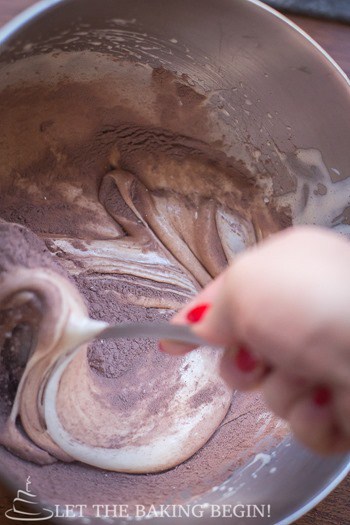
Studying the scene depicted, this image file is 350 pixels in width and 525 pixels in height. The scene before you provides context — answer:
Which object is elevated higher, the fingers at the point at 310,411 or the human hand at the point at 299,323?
the human hand at the point at 299,323

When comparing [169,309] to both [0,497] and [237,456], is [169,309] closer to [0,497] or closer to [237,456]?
[237,456]

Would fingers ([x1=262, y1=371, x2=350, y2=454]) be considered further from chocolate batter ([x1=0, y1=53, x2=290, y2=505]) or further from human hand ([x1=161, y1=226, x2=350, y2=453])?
chocolate batter ([x1=0, y1=53, x2=290, y2=505])

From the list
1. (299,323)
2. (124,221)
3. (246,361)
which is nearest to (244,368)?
(246,361)

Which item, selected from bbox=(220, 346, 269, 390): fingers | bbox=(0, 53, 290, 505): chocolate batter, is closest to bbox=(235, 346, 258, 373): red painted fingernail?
bbox=(220, 346, 269, 390): fingers

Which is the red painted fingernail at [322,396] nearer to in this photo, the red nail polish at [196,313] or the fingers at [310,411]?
the fingers at [310,411]

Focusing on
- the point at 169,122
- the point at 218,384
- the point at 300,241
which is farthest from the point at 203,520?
the point at 169,122

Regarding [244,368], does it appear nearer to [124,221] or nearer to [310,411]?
[310,411]

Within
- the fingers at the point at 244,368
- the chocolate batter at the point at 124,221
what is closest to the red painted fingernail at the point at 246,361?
the fingers at the point at 244,368
